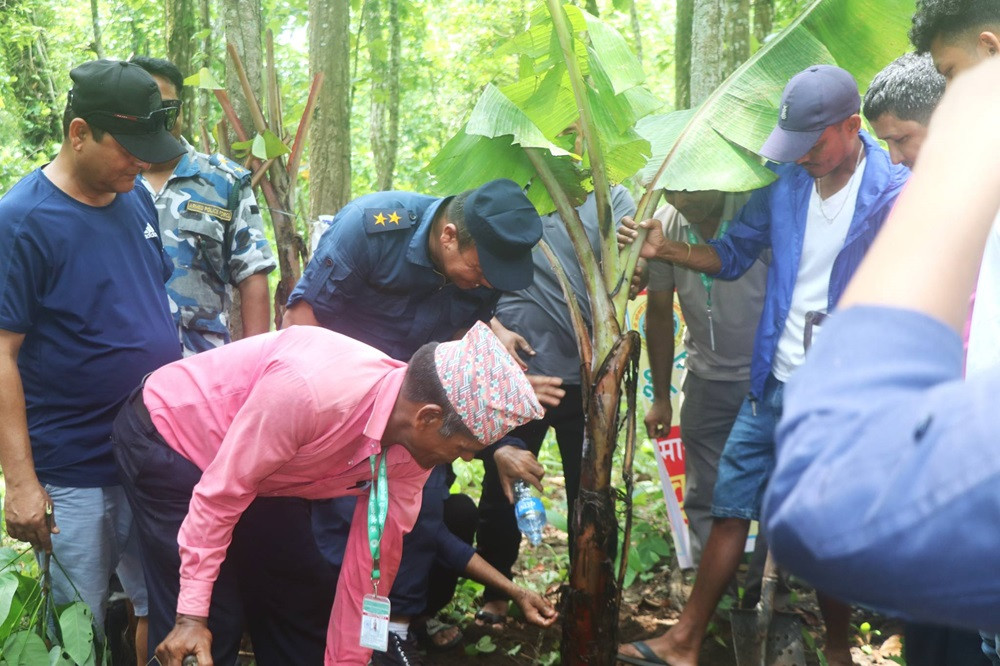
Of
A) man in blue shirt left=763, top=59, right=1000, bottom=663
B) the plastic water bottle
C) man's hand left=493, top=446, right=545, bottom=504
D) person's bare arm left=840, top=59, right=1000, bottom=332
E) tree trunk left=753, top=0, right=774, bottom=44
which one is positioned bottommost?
the plastic water bottle

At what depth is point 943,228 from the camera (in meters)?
0.72

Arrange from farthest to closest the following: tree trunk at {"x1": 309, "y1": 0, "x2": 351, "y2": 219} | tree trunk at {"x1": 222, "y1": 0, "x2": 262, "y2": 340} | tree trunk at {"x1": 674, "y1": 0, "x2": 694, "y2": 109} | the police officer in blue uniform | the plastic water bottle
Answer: tree trunk at {"x1": 674, "y1": 0, "x2": 694, "y2": 109} < tree trunk at {"x1": 309, "y1": 0, "x2": 351, "y2": 219} < tree trunk at {"x1": 222, "y1": 0, "x2": 262, "y2": 340} < the police officer in blue uniform < the plastic water bottle

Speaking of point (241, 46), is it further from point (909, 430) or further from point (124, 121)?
point (909, 430)

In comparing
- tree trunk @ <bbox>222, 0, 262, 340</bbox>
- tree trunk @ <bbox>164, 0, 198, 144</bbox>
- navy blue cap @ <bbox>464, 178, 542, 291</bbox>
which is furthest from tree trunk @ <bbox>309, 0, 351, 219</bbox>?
navy blue cap @ <bbox>464, 178, 542, 291</bbox>

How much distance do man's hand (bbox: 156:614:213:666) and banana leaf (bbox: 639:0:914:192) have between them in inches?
92.8

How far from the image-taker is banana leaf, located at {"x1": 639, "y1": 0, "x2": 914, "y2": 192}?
151 inches

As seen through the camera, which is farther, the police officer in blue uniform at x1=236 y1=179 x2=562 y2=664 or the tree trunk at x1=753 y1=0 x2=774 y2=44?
the tree trunk at x1=753 y1=0 x2=774 y2=44

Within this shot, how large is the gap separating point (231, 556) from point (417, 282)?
127 cm

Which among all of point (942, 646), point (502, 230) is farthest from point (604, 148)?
point (942, 646)

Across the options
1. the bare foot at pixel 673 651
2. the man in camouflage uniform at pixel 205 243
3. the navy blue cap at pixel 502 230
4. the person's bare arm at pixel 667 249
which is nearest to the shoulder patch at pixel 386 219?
the navy blue cap at pixel 502 230

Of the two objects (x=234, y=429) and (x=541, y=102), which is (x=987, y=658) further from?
(x=541, y=102)

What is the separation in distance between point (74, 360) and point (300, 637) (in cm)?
117

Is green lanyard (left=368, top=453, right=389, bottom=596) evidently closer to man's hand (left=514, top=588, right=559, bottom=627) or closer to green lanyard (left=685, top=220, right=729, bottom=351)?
man's hand (left=514, top=588, right=559, bottom=627)

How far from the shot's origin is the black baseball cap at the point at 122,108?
307 cm
